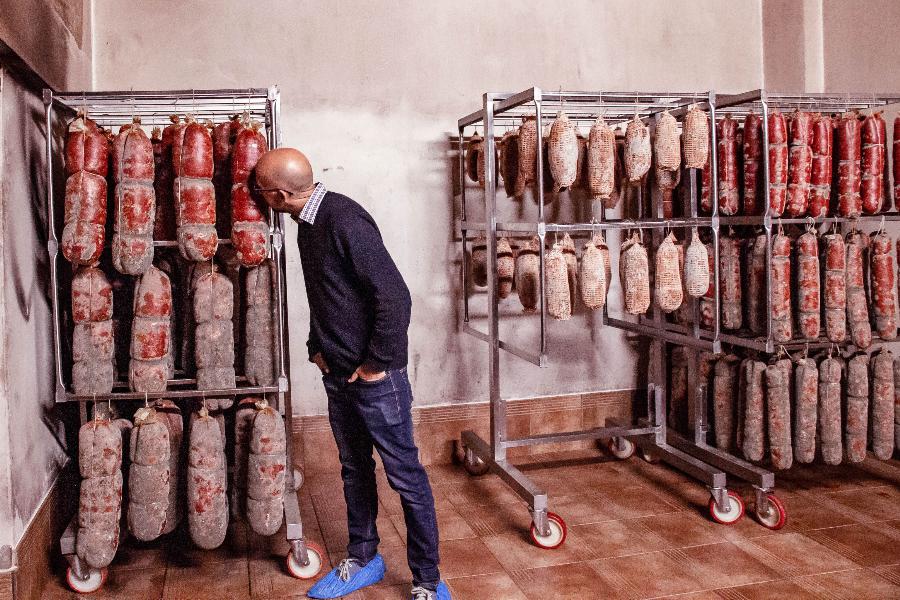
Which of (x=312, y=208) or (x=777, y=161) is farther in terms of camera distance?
(x=777, y=161)

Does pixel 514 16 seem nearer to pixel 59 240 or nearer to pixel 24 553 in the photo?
pixel 59 240

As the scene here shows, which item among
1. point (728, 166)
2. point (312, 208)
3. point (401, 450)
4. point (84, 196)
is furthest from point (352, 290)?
point (728, 166)

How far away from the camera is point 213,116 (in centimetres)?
444

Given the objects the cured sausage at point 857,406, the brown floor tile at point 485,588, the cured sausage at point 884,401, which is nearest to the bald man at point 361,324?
the brown floor tile at point 485,588

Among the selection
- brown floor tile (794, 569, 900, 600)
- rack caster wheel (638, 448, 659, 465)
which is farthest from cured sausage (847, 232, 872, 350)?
rack caster wheel (638, 448, 659, 465)

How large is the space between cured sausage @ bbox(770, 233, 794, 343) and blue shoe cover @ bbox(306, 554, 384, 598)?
2.29 meters

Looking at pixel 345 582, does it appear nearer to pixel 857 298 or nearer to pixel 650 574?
pixel 650 574

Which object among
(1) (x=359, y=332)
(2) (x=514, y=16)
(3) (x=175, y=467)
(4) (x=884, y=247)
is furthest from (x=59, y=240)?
(4) (x=884, y=247)

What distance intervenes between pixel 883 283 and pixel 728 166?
39.6 inches

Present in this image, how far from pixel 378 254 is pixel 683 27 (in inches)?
135

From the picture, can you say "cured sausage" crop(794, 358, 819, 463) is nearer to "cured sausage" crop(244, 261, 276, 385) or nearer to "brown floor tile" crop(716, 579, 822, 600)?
"brown floor tile" crop(716, 579, 822, 600)

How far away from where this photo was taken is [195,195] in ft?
11.1

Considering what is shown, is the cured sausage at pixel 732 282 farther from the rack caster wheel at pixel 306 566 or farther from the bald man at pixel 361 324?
the rack caster wheel at pixel 306 566

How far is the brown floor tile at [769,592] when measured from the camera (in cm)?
324
